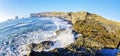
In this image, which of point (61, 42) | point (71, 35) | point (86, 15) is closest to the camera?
point (61, 42)

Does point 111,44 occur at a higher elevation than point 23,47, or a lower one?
lower

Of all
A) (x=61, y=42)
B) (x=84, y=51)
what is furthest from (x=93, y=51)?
(x=61, y=42)

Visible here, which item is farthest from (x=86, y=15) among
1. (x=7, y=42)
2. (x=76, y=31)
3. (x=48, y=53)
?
(x=48, y=53)

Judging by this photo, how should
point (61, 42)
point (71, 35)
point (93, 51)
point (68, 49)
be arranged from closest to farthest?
1. point (68, 49)
2. point (93, 51)
3. point (61, 42)
4. point (71, 35)

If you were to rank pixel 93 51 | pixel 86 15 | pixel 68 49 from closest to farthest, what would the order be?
pixel 68 49, pixel 93 51, pixel 86 15

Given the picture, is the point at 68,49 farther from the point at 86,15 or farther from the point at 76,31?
the point at 86,15

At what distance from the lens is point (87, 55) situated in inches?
1109

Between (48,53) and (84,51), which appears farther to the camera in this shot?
(84,51)

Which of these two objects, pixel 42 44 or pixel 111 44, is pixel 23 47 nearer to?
pixel 42 44

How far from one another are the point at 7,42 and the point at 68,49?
7963mm

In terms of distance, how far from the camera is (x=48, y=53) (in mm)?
24000

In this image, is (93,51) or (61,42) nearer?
(93,51)

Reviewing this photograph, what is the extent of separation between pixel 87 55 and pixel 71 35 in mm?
10175

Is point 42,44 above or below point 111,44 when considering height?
above
